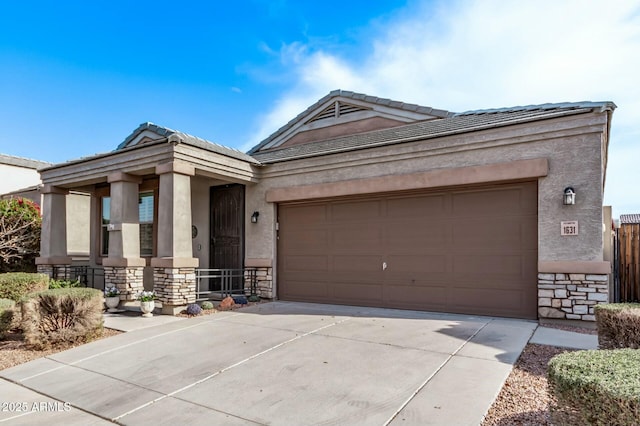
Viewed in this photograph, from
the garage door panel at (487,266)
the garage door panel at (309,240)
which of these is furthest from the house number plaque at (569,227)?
the garage door panel at (309,240)

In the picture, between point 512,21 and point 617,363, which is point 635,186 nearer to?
point 512,21

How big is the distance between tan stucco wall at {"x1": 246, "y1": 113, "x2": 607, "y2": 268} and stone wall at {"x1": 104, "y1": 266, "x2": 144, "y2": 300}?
5.78 meters

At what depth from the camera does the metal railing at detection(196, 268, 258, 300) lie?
10180 mm

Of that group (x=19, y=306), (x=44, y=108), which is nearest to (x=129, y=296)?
(x=19, y=306)

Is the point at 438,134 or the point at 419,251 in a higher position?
the point at 438,134

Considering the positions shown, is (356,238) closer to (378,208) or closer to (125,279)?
(378,208)

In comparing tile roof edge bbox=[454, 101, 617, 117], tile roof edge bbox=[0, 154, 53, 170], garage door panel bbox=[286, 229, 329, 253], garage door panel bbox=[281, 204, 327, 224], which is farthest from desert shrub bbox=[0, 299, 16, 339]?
tile roof edge bbox=[0, 154, 53, 170]

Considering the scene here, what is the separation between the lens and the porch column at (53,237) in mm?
11500

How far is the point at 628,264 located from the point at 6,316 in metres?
13.1

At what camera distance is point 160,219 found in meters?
8.88

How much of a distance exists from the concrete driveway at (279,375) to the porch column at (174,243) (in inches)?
53.3

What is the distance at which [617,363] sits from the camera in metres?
2.82

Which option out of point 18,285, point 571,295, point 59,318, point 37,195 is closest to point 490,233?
point 571,295

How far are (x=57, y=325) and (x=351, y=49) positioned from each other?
875 centimetres
